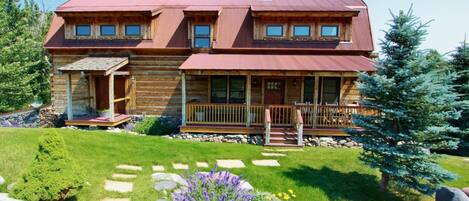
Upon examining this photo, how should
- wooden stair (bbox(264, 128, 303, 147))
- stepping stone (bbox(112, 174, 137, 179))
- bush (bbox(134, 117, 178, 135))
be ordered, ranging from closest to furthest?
stepping stone (bbox(112, 174, 137, 179)) → wooden stair (bbox(264, 128, 303, 147)) → bush (bbox(134, 117, 178, 135))

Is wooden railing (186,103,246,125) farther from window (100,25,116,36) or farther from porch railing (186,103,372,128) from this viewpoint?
window (100,25,116,36)

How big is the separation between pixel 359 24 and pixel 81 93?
621 inches

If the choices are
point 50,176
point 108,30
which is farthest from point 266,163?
point 108,30

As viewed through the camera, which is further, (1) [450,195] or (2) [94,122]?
(2) [94,122]

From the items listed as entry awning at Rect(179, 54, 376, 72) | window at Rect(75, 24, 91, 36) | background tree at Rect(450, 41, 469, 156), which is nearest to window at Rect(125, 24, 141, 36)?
window at Rect(75, 24, 91, 36)

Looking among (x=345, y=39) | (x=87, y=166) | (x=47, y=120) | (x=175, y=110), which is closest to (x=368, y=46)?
(x=345, y=39)

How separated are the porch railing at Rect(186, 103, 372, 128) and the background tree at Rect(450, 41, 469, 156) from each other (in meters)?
3.81

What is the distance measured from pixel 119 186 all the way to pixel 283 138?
7.16m

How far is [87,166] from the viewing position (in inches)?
287

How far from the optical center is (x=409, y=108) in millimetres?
6914

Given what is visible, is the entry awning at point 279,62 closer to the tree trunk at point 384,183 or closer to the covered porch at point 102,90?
the covered porch at point 102,90

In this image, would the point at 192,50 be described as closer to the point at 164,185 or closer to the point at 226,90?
the point at 226,90

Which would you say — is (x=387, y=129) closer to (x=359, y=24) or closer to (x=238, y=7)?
(x=359, y=24)

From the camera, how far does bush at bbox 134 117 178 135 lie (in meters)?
14.0
